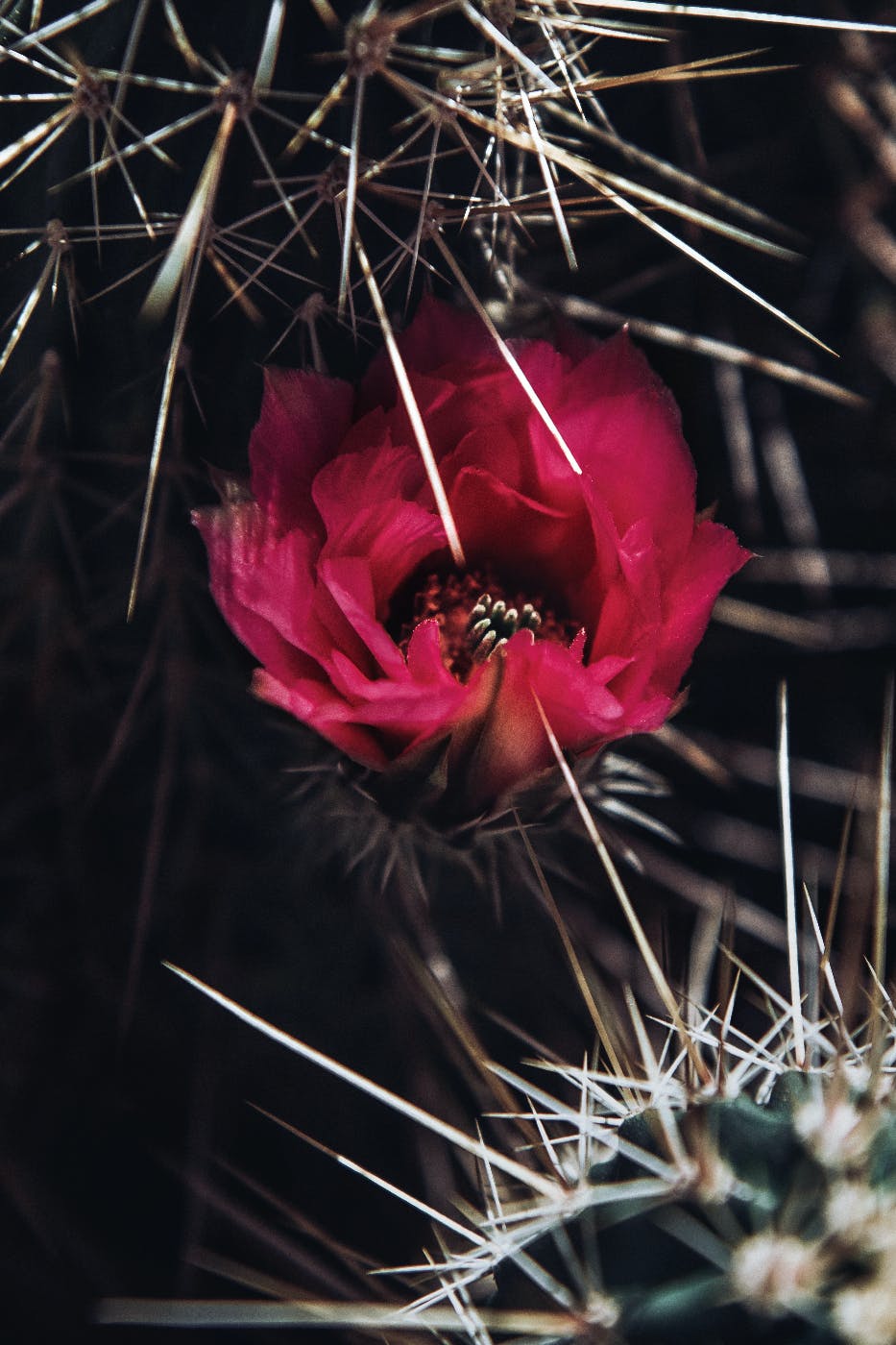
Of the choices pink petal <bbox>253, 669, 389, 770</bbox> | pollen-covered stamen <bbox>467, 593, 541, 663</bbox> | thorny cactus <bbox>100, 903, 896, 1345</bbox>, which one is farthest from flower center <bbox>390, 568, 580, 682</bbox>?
thorny cactus <bbox>100, 903, 896, 1345</bbox>

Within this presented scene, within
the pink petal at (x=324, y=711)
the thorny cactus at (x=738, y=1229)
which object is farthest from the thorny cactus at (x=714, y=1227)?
the pink petal at (x=324, y=711)

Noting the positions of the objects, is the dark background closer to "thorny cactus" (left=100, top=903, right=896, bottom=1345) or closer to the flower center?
the flower center

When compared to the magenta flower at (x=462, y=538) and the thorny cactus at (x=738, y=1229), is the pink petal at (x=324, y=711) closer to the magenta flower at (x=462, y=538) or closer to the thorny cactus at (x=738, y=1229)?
the magenta flower at (x=462, y=538)

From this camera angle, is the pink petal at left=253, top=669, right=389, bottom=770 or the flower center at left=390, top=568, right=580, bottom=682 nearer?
the pink petal at left=253, top=669, right=389, bottom=770

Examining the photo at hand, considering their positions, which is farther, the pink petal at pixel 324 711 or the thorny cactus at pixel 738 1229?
the pink petal at pixel 324 711

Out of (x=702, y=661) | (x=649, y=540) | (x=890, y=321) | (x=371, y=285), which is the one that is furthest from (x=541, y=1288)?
(x=890, y=321)

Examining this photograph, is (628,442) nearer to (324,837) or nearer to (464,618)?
(464,618)

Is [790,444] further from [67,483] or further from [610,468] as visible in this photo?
[67,483]
